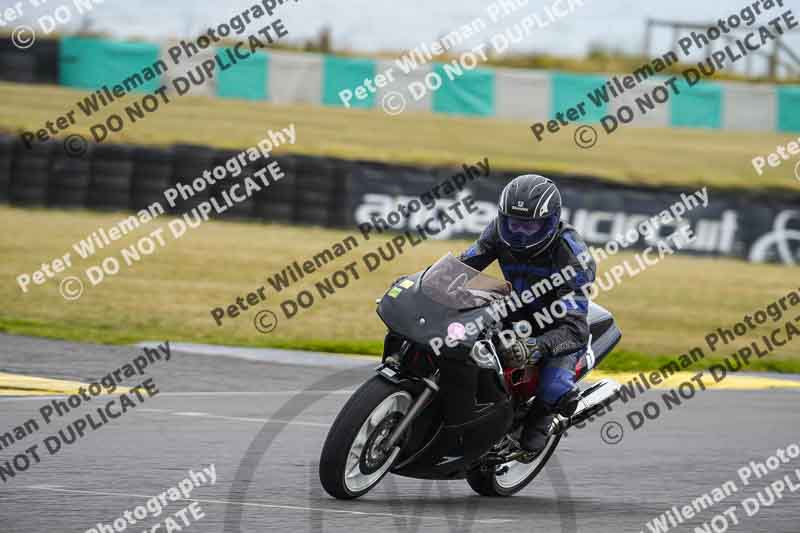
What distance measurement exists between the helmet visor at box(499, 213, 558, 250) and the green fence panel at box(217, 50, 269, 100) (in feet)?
96.0

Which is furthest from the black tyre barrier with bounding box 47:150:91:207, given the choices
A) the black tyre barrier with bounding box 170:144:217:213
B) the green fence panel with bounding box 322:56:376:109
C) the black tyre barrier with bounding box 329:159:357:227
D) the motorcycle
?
the motorcycle

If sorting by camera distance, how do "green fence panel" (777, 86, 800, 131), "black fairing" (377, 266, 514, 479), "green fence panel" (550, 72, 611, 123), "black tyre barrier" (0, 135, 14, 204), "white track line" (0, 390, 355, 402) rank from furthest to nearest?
1. "green fence panel" (777, 86, 800, 131)
2. "green fence panel" (550, 72, 611, 123)
3. "black tyre barrier" (0, 135, 14, 204)
4. "white track line" (0, 390, 355, 402)
5. "black fairing" (377, 266, 514, 479)

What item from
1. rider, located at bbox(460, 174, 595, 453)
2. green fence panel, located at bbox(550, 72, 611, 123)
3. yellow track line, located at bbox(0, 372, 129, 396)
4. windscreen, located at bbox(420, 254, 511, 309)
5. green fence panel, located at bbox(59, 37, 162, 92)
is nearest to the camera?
windscreen, located at bbox(420, 254, 511, 309)

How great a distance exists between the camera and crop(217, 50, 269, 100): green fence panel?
35812mm

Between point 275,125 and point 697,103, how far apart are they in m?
12.8

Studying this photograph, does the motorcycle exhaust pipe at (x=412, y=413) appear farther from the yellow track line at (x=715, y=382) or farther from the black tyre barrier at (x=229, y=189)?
the black tyre barrier at (x=229, y=189)

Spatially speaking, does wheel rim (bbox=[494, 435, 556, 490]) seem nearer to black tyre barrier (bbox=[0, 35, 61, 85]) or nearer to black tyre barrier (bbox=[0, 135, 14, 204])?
black tyre barrier (bbox=[0, 135, 14, 204])

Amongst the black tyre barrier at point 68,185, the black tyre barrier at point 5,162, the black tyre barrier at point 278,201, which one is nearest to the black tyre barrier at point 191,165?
the black tyre barrier at point 278,201

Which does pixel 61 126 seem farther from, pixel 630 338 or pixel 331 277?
pixel 630 338

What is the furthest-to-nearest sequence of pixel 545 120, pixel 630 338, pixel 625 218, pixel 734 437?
pixel 545 120 → pixel 625 218 → pixel 630 338 → pixel 734 437

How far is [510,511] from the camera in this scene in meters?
7.23

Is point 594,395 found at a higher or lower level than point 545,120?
higher

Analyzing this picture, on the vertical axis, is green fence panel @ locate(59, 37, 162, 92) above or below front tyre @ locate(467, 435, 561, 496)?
below

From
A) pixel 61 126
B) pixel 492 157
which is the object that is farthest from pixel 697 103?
pixel 61 126
